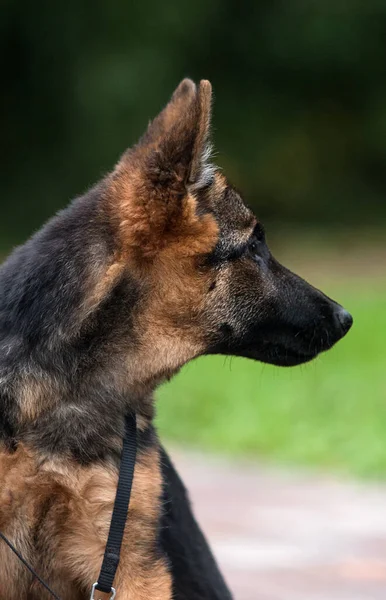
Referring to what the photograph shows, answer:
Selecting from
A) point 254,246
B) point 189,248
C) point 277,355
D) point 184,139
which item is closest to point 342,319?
point 277,355

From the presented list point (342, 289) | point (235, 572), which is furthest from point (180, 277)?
point (342, 289)

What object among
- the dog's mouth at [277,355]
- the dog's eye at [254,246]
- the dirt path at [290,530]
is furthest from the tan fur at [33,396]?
the dirt path at [290,530]

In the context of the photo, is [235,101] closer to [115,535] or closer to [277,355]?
[277,355]

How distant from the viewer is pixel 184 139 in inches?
151

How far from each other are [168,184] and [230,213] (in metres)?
0.36

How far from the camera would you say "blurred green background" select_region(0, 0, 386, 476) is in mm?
23453

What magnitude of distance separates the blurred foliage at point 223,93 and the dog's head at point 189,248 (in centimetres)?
1918

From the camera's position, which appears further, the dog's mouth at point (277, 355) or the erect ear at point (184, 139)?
the dog's mouth at point (277, 355)

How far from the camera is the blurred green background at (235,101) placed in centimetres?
2345

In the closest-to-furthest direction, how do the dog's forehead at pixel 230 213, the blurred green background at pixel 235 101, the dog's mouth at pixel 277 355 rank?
the dog's forehead at pixel 230 213 < the dog's mouth at pixel 277 355 < the blurred green background at pixel 235 101

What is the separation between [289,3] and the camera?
80.8 feet

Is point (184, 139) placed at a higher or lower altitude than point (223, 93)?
lower

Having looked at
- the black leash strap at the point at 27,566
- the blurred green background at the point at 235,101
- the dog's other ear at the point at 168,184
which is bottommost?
the black leash strap at the point at 27,566

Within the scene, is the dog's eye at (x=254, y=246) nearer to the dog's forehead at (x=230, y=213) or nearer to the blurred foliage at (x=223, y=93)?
the dog's forehead at (x=230, y=213)
